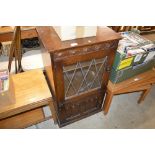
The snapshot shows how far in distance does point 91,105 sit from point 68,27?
0.91m

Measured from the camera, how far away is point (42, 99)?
3.99ft

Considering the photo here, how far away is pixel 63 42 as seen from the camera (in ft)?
3.06

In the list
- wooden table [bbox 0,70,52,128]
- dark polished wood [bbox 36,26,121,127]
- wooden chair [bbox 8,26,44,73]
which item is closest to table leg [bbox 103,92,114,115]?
dark polished wood [bbox 36,26,121,127]

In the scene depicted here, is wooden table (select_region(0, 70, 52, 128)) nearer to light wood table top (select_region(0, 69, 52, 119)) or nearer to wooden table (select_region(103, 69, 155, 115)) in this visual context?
light wood table top (select_region(0, 69, 52, 119))

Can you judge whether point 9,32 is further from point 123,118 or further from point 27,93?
point 123,118

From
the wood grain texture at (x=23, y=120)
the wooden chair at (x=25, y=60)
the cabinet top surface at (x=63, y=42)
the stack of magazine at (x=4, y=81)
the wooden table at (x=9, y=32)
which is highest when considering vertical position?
the cabinet top surface at (x=63, y=42)

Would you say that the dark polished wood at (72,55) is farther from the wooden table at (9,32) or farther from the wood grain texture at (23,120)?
the wooden table at (9,32)

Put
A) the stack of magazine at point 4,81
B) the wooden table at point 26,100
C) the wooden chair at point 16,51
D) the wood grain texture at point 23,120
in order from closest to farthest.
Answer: the stack of magazine at point 4,81
the wooden table at point 26,100
the wooden chair at point 16,51
the wood grain texture at point 23,120

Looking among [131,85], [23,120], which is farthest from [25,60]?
[131,85]

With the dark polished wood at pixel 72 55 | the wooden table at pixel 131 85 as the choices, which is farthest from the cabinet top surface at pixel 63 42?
the wooden table at pixel 131 85

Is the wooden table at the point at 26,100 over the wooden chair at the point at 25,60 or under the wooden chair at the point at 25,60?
under

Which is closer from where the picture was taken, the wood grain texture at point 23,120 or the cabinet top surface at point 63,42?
the cabinet top surface at point 63,42

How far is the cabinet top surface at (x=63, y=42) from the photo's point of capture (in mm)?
893
